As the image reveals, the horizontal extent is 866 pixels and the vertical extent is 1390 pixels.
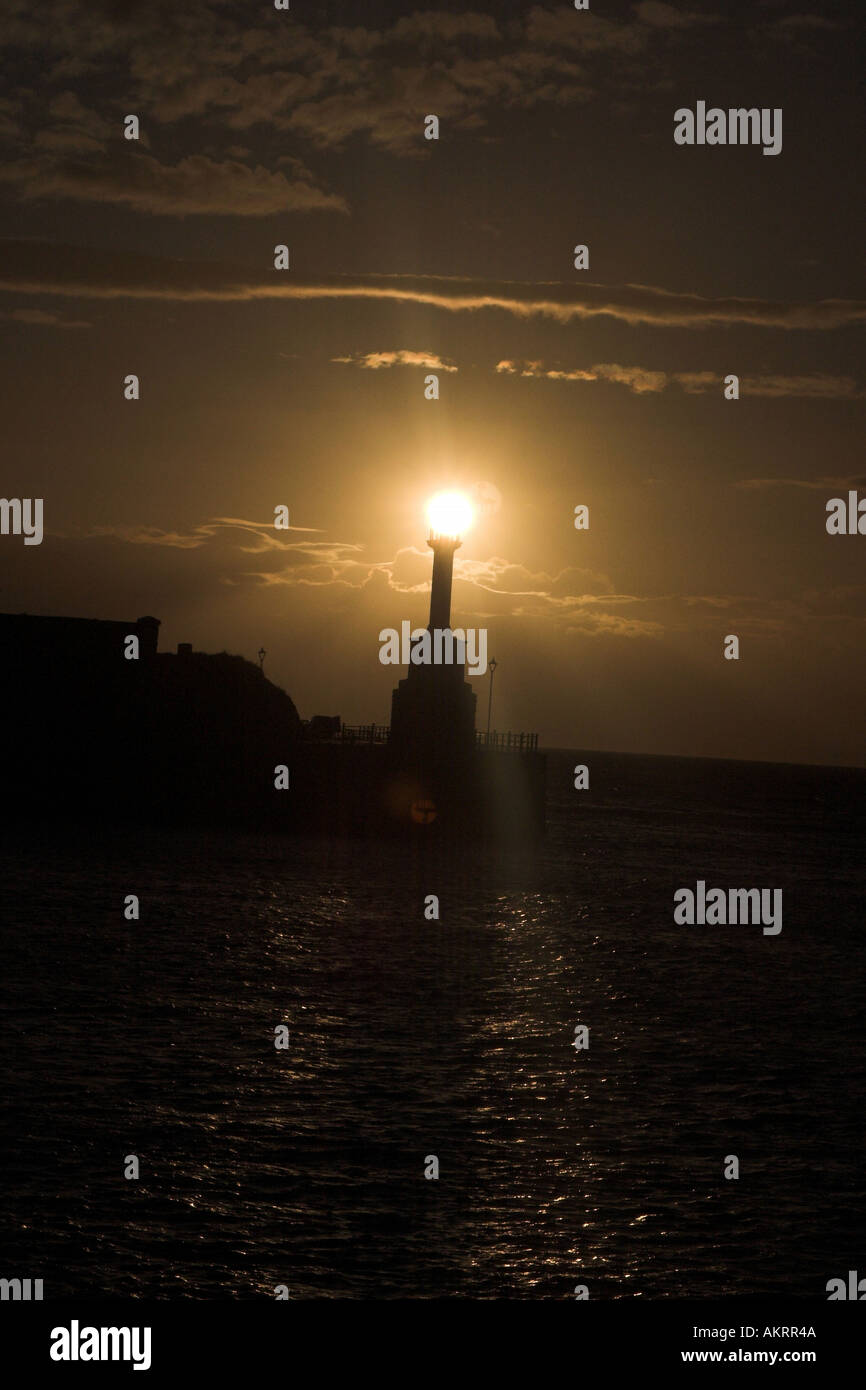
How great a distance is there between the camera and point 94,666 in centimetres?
7625

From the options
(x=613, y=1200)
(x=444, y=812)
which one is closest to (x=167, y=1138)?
(x=613, y=1200)

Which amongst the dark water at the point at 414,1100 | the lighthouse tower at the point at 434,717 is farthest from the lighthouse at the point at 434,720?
the dark water at the point at 414,1100

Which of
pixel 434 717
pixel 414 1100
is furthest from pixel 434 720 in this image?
pixel 414 1100

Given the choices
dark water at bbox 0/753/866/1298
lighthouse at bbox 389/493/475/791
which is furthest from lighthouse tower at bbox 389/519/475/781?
dark water at bbox 0/753/866/1298

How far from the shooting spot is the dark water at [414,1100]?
48.9ft

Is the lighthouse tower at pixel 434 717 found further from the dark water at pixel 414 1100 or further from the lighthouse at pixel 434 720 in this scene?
the dark water at pixel 414 1100

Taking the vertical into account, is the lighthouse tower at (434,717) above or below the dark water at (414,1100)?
above

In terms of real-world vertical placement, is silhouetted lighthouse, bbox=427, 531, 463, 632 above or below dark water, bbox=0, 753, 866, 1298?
above

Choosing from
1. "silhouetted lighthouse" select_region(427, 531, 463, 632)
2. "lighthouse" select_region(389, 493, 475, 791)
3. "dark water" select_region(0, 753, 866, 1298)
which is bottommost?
"dark water" select_region(0, 753, 866, 1298)

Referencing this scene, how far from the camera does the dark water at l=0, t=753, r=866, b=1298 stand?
14891 millimetres

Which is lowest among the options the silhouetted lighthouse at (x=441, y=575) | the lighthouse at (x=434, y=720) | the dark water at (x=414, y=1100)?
the dark water at (x=414, y=1100)

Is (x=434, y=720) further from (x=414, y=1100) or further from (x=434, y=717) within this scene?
(x=414, y=1100)

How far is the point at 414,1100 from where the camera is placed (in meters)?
20.5

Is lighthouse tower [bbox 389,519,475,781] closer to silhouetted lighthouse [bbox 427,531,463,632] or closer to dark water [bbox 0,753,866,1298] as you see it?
silhouetted lighthouse [bbox 427,531,463,632]
